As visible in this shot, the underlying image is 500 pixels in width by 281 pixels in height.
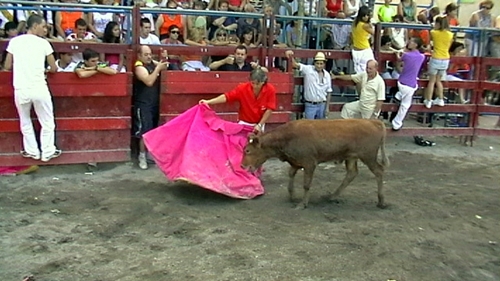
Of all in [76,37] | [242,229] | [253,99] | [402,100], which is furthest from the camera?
[402,100]

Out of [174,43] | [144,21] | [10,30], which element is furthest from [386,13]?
[10,30]

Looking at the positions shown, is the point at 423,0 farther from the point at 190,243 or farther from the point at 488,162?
the point at 190,243

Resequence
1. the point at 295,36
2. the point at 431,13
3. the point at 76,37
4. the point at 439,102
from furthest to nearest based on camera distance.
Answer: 1. the point at 431,13
2. the point at 295,36
3. the point at 439,102
4. the point at 76,37

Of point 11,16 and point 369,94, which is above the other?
point 11,16

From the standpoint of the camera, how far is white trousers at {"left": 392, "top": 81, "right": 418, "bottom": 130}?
1095 centimetres

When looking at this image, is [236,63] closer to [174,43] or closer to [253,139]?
[174,43]

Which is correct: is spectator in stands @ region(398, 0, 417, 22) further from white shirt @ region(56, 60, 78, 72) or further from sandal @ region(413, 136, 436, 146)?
white shirt @ region(56, 60, 78, 72)

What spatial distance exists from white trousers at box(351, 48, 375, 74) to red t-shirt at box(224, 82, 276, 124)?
2.73 meters

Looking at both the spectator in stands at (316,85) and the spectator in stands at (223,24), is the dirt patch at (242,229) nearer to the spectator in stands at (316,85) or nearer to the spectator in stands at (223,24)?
the spectator in stands at (316,85)

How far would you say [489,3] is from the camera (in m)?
13.2

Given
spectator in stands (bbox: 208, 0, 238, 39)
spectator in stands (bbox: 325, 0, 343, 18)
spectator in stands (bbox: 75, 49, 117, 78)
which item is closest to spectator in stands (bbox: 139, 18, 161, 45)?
spectator in stands (bbox: 75, 49, 117, 78)

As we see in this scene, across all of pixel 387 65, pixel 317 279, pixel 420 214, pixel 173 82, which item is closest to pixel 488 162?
pixel 387 65

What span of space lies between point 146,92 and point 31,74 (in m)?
1.63

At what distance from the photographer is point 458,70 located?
500 inches
